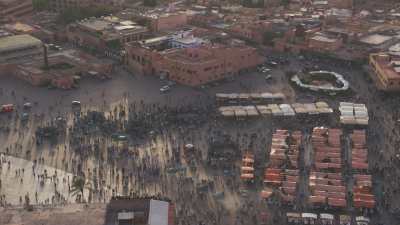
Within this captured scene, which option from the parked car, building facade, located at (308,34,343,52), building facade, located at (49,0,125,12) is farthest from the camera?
building facade, located at (49,0,125,12)

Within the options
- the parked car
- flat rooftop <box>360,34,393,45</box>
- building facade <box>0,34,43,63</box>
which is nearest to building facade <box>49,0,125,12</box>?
building facade <box>0,34,43,63</box>

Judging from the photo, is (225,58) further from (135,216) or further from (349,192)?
(135,216)

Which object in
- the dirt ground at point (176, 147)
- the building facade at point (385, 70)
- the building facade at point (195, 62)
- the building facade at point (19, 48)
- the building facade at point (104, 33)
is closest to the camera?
the dirt ground at point (176, 147)

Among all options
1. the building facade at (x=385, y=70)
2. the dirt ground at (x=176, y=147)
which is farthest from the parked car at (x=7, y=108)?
the building facade at (x=385, y=70)

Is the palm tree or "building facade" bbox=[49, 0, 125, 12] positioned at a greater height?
the palm tree

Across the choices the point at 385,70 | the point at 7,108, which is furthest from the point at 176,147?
the point at 385,70

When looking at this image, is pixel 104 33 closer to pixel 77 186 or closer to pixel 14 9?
pixel 14 9

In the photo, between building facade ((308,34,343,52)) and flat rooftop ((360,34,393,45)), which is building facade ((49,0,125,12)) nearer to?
building facade ((308,34,343,52))

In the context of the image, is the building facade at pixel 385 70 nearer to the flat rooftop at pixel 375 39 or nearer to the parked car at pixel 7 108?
the flat rooftop at pixel 375 39
